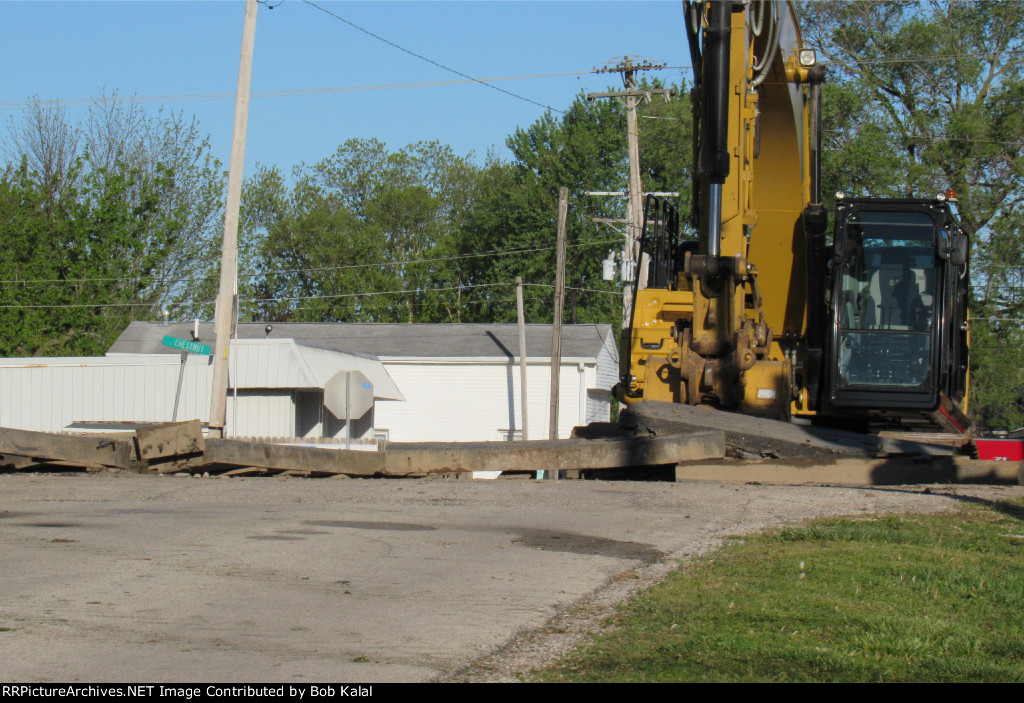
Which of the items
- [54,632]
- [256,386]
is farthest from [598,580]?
[256,386]

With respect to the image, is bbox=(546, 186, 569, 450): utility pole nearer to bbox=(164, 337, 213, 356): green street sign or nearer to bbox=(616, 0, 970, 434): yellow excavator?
bbox=(164, 337, 213, 356): green street sign

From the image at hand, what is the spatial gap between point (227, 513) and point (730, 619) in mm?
5144

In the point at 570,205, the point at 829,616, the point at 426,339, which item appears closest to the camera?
the point at 829,616

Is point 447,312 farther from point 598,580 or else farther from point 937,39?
point 598,580

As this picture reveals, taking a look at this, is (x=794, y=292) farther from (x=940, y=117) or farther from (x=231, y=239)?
(x=940, y=117)

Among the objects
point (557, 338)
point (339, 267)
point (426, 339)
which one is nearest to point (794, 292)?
point (557, 338)

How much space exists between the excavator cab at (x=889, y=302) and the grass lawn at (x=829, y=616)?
528 cm

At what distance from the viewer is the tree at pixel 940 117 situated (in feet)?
118

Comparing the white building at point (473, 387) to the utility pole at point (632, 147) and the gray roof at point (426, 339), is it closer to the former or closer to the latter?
the gray roof at point (426, 339)

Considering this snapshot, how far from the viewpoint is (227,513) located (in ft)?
30.4

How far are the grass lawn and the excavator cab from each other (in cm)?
528

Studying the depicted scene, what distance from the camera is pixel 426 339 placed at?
1508 inches

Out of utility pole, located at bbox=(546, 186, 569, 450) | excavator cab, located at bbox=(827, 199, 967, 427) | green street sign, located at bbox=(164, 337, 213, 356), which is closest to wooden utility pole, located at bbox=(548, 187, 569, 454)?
utility pole, located at bbox=(546, 186, 569, 450)

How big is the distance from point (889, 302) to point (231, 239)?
1239 centimetres
